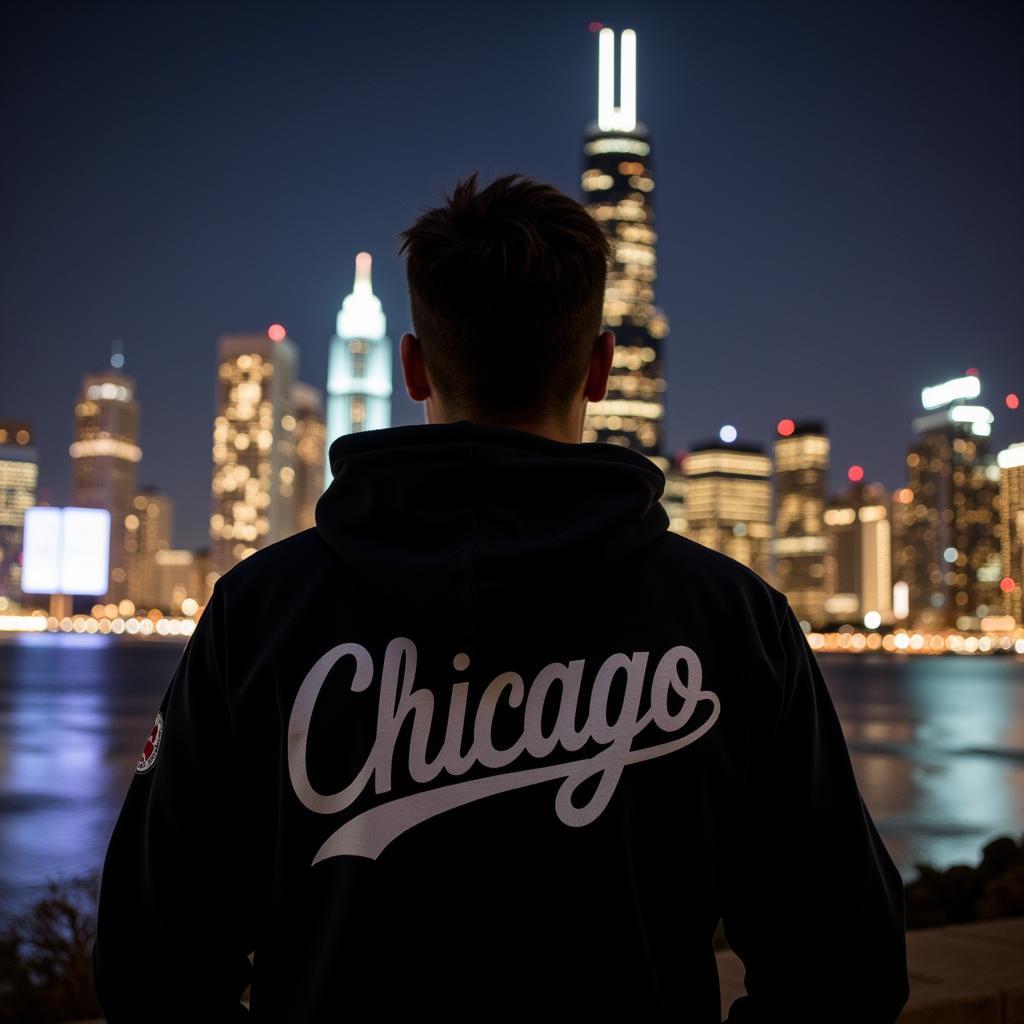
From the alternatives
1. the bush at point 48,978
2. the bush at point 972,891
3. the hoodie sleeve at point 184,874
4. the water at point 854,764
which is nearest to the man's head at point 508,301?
the hoodie sleeve at point 184,874

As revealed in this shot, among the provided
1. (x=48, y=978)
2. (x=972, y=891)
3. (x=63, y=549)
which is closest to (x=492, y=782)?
(x=48, y=978)

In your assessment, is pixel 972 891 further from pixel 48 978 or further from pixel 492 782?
pixel 492 782

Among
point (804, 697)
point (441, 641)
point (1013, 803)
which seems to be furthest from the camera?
point (1013, 803)

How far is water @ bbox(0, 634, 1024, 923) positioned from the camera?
2188cm

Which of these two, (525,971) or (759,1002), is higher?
(525,971)

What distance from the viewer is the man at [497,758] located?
1.55m

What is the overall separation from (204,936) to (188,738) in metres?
0.32

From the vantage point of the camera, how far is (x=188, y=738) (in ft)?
5.57

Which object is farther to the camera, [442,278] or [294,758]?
[442,278]

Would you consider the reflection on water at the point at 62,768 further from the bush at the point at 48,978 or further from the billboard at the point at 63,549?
the billboard at the point at 63,549

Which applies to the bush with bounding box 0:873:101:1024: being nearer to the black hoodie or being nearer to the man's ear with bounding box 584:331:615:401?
the black hoodie

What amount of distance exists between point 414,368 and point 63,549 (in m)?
135

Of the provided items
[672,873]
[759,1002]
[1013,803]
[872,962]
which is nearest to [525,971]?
[672,873]

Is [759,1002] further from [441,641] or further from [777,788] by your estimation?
[441,641]
